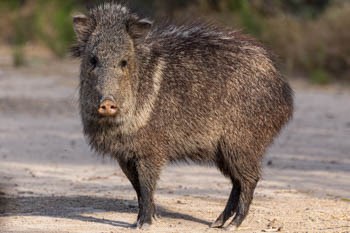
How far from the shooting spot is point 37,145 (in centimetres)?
974

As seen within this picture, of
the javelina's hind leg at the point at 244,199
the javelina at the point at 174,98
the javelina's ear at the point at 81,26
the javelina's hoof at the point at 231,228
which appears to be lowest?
the javelina's hoof at the point at 231,228

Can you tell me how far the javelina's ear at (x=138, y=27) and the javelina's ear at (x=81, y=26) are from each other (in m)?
0.29

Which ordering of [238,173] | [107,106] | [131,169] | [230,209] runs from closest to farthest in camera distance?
1. [107,106]
2. [131,169]
3. [238,173]
4. [230,209]

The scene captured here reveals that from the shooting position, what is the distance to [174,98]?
20.6ft

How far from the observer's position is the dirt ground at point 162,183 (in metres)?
6.39

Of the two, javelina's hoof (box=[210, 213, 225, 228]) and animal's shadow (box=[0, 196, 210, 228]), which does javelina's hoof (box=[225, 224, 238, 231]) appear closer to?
javelina's hoof (box=[210, 213, 225, 228])

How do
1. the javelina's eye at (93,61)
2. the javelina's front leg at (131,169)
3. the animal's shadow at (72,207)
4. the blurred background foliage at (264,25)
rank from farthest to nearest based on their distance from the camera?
the blurred background foliage at (264,25) → the animal's shadow at (72,207) → the javelina's front leg at (131,169) → the javelina's eye at (93,61)

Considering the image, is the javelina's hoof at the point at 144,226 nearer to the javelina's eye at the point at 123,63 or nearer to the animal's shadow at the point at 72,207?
the animal's shadow at the point at 72,207

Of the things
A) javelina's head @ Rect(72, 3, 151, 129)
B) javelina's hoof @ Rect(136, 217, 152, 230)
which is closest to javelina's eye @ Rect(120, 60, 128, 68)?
javelina's head @ Rect(72, 3, 151, 129)

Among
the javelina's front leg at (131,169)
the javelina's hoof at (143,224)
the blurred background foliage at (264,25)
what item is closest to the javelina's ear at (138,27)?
the javelina's front leg at (131,169)

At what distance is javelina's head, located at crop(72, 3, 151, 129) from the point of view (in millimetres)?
5953

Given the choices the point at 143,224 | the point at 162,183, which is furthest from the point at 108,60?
the point at 162,183

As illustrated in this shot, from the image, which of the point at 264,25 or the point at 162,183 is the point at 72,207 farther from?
the point at 264,25

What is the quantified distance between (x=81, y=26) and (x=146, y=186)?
1128 millimetres
